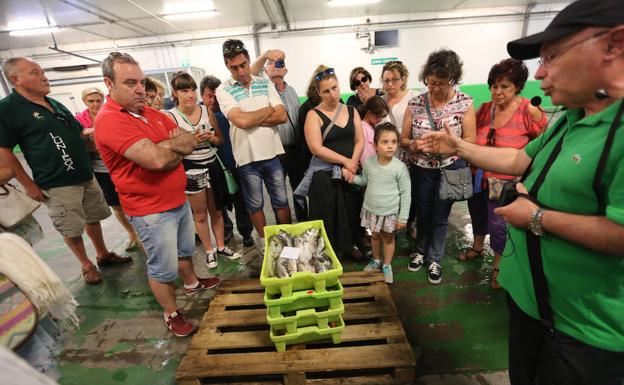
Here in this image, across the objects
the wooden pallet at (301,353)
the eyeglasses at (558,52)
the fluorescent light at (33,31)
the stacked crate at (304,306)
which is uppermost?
the fluorescent light at (33,31)

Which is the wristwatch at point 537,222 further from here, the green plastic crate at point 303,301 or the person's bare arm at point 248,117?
the person's bare arm at point 248,117

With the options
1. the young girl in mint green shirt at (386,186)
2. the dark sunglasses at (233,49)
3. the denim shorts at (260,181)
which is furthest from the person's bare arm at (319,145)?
the dark sunglasses at (233,49)

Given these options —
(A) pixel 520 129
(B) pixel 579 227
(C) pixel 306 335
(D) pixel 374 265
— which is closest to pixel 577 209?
(B) pixel 579 227

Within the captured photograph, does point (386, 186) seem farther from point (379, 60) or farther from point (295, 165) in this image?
point (379, 60)

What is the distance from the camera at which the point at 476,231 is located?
304 centimetres

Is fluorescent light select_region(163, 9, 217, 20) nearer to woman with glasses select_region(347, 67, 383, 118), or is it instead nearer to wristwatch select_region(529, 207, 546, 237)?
woman with glasses select_region(347, 67, 383, 118)

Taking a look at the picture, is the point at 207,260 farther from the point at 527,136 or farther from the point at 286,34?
the point at 286,34

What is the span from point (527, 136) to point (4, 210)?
3492 mm

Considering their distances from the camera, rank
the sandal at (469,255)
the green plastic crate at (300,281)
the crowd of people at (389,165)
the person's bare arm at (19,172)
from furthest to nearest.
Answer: the sandal at (469,255) → the person's bare arm at (19,172) → the green plastic crate at (300,281) → the crowd of people at (389,165)

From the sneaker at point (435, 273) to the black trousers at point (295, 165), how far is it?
4.70 feet

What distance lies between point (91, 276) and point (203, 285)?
135 centimetres

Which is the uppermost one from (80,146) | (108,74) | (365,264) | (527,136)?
(108,74)

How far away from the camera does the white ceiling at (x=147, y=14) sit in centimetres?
701

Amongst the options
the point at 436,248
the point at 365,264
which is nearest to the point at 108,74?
the point at 365,264
